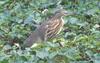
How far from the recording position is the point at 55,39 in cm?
894

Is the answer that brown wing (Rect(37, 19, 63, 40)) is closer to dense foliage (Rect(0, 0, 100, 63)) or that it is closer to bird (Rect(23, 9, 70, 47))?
bird (Rect(23, 9, 70, 47))

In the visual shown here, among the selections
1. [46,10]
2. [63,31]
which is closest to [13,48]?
[63,31]

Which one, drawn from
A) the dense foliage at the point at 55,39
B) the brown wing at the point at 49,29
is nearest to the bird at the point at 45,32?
the brown wing at the point at 49,29

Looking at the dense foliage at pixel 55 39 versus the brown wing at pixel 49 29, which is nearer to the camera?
the dense foliage at pixel 55 39

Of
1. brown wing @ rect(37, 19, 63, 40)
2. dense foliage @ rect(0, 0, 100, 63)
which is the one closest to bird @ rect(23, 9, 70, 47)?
brown wing @ rect(37, 19, 63, 40)

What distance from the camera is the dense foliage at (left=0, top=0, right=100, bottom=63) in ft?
26.5

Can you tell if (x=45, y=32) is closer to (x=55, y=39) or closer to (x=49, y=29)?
(x=49, y=29)

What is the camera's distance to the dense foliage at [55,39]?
8.06 m

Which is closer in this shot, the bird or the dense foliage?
the dense foliage

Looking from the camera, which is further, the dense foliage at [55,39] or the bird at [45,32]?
the bird at [45,32]

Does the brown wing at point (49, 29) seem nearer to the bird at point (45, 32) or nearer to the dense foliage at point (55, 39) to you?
the bird at point (45, 32)

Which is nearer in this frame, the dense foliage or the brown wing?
the dense foliage

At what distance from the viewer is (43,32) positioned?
8836mm

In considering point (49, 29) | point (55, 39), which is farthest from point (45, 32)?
point (55, 39)
